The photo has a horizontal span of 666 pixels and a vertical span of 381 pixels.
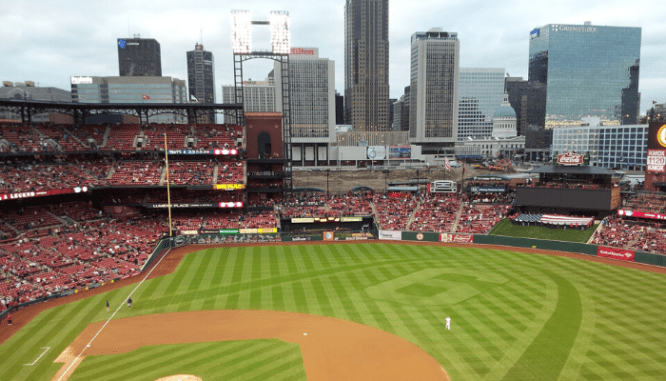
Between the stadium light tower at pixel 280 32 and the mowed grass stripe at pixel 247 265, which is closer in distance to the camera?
the mowed grass stripe at pixel 247 265

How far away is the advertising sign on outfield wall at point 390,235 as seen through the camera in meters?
52.2

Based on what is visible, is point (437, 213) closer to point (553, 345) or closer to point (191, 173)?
point (553, 345)

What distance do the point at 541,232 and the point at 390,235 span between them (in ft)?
61.9

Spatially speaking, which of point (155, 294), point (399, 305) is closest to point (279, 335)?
point (399, 305)

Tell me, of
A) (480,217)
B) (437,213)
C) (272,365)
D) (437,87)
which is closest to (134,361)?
(272,365)

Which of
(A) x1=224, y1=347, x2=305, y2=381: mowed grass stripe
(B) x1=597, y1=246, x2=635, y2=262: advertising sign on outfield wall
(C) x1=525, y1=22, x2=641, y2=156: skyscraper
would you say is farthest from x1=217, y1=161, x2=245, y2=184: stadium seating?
(C) x1=525, y1=22, x2=641, y2=156: skyscraper

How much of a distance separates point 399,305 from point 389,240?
75.6 ft

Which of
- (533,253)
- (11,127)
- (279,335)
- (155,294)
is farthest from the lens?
(11,127)

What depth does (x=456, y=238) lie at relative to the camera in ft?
165

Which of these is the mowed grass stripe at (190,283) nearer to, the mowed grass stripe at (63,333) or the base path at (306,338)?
the base path at (306,338)

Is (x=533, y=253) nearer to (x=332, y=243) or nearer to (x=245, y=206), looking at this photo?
(x=332, y=243)

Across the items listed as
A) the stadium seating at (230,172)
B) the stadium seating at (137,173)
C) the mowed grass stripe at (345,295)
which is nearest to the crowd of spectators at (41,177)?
the stadium seating at (137,173)

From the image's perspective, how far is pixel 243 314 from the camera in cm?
2809

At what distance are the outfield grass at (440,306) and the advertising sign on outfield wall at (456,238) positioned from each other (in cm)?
422
